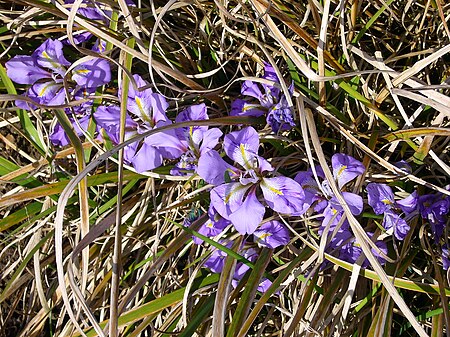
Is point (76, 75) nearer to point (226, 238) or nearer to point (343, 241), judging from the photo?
point (226, 238)

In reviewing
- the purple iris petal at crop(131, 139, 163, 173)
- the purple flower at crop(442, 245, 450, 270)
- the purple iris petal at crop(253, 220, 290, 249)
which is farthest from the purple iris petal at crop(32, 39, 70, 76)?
the purple flower at crop(442, 245, 450, 270)

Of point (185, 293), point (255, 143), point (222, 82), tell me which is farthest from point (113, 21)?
point (185, 293)

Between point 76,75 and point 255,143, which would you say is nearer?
point 255,143

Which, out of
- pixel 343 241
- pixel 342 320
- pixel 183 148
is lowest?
pixel 342 320

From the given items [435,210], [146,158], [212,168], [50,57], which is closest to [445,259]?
[435,210]

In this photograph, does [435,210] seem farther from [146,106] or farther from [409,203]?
[146,106]

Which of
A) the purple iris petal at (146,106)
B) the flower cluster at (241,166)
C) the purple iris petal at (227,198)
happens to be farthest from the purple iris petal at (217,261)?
the purple iris petal at (146,106)

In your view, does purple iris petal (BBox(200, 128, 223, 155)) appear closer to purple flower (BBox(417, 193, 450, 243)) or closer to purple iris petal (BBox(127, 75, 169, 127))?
purple iris petal (BBox(127, 75, 169, 127))
